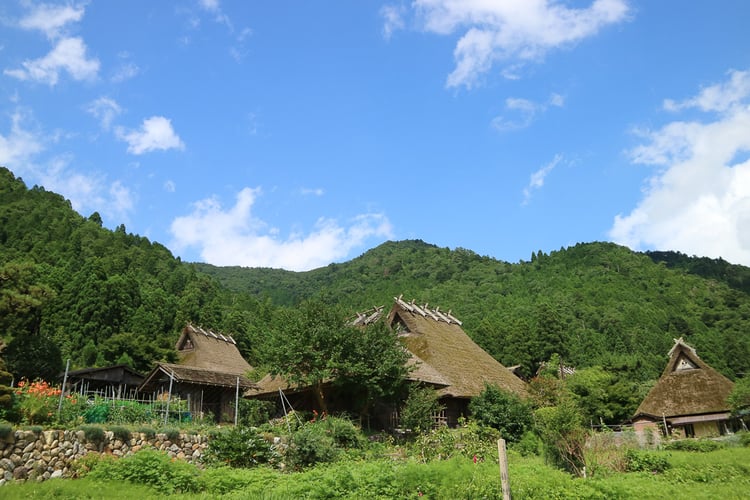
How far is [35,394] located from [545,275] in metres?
74.4

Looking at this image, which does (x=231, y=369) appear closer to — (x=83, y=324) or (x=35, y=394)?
(x=83, y=324)

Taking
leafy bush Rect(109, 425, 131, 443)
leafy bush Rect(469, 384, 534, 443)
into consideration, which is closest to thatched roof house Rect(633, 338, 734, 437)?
leafy bush Rect(469, 384, 534, 443)

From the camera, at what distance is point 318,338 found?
868 inches

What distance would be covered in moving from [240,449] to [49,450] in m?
4.75

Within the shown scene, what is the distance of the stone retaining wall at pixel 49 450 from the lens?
1241 centimetres

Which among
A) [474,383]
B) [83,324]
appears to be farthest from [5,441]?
[83,324]

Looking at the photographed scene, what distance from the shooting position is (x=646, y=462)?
50.5 feet

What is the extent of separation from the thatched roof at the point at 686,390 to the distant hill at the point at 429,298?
12461 millimetres

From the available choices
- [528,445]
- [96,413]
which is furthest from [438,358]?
[96,413]

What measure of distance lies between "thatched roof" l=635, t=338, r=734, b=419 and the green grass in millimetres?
19408

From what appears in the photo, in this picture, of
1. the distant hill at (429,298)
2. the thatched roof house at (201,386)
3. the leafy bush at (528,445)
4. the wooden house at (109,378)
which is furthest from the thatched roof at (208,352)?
the leafy bush at (528,445)

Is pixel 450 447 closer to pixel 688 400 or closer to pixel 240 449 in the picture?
pixel 240 449

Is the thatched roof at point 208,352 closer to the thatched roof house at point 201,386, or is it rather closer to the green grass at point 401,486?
the thatched roof house at point 201,386

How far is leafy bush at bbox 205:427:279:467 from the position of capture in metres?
15.6
